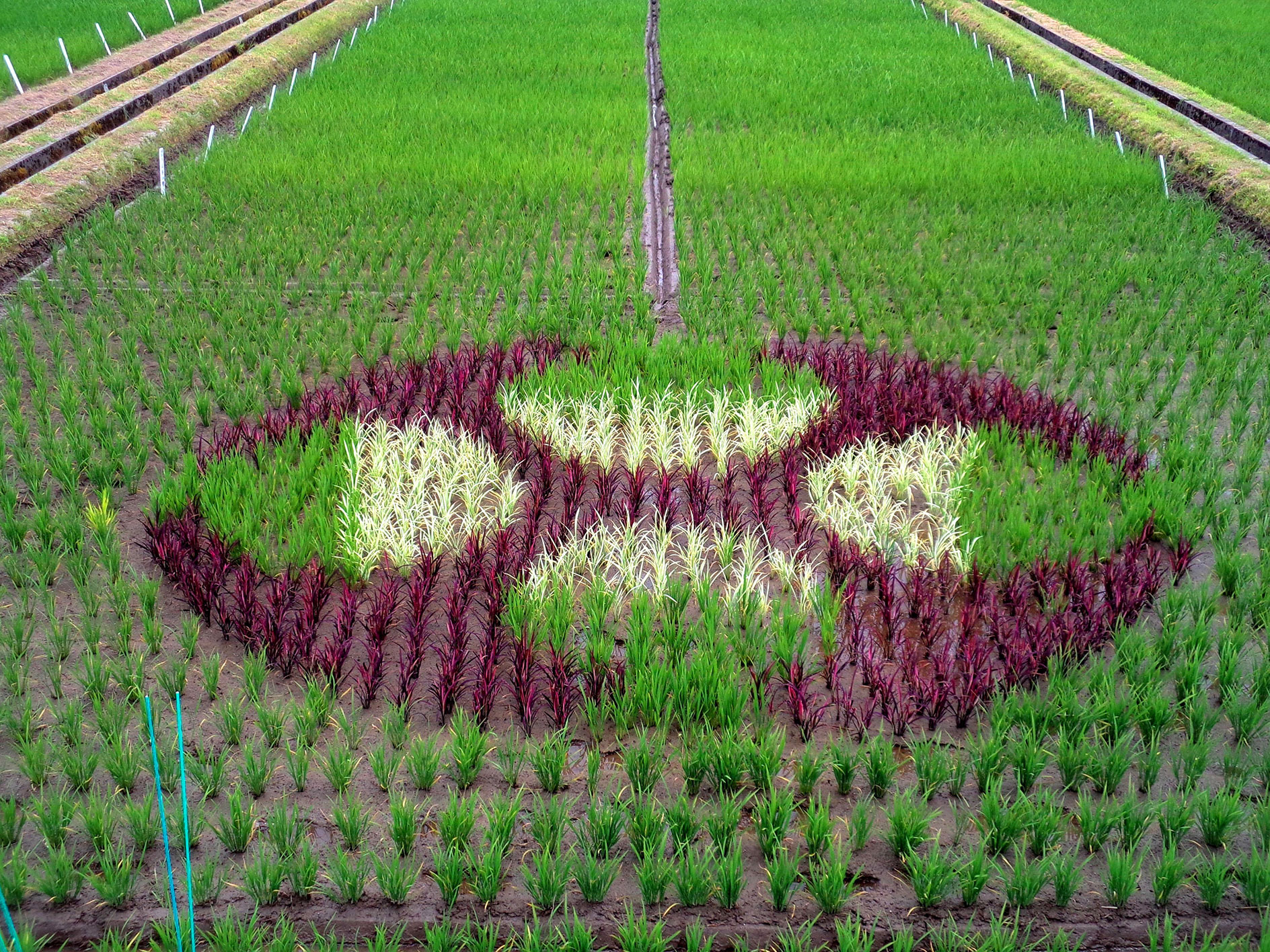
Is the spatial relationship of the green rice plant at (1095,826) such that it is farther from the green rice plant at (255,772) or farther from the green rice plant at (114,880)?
the green rice plant at (114,880)

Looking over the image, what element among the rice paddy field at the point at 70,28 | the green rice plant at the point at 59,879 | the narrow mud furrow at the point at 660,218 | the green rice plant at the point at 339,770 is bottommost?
the green rice plant at the point at 339,770

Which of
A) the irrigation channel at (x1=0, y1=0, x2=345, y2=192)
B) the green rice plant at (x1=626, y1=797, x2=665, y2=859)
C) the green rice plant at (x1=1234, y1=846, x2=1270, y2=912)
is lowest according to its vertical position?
the green rice plant at (x1=1234, y1=846, x2=1270, y2=912)

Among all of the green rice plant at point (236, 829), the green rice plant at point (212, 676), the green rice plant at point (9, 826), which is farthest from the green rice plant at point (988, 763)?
the green rice plant at point (9, 826)

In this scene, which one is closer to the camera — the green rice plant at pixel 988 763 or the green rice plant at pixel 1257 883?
the green rice plant at pixel 1257 883

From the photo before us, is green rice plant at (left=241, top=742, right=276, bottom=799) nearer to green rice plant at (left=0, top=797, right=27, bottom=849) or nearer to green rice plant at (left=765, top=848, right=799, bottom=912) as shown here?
green rice plant at (left=0, top=797, right=27, bottom=849)

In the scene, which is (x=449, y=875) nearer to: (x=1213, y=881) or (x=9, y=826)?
(x=9, y=826)

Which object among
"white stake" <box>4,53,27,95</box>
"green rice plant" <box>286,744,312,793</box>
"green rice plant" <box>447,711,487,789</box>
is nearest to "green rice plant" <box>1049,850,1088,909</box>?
"green rice plant" <box>447,711,487,789</box>
